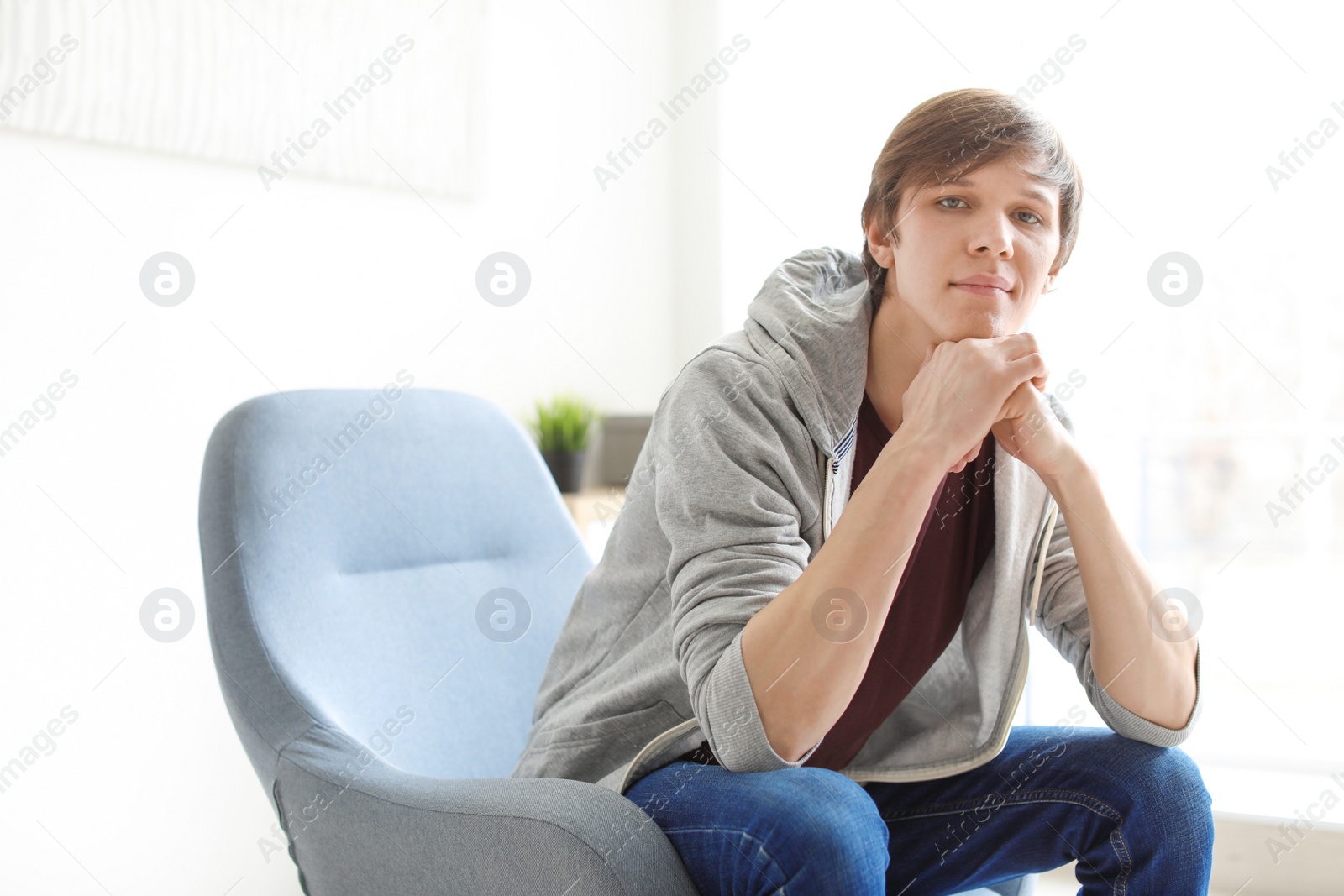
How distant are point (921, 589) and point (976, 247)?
372 mm

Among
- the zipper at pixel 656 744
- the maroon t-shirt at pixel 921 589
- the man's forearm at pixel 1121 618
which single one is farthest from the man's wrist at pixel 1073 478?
the zipper at pixel 656 744

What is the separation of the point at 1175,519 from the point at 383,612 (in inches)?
106

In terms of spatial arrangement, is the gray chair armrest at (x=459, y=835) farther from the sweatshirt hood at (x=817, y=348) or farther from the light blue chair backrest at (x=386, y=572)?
the sweatshirt hood at (x=817, y=348)

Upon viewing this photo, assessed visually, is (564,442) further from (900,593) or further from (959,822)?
(959,822)

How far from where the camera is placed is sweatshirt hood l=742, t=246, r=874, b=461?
98 centimetres

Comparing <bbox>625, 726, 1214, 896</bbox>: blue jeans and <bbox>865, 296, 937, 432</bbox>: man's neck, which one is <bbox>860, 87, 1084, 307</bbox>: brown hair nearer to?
<bbox>865, 296, 937, 432</bbox>: man's neck

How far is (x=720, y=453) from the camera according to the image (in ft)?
3.02

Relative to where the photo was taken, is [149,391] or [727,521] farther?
[149,391]

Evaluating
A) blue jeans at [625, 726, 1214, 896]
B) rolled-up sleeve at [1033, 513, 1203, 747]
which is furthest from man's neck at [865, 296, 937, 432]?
blue jeans at [625, 726, 1214, 896]

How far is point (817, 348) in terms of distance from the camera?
3.32ft

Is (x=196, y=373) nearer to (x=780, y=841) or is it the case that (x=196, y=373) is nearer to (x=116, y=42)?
(x=116, y=42)

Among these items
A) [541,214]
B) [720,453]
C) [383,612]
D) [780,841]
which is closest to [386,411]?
[383,612]

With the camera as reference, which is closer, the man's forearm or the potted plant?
the man's forearm

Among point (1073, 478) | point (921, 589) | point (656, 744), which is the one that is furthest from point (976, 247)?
point (656, 744)
